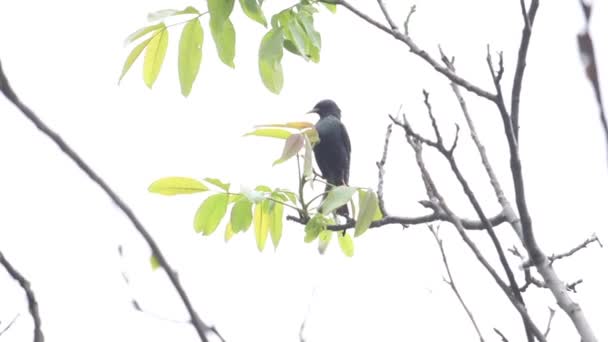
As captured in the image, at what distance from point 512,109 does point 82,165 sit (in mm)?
820

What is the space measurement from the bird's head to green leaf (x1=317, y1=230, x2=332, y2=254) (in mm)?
4312

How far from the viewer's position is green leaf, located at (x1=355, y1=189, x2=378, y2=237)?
1.93m

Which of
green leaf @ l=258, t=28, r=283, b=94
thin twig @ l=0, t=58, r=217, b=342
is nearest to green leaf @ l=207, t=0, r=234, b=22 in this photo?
green leaf @ l=258, t=28, r=283, b=94

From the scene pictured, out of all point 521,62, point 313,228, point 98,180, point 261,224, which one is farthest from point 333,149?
point 98,180

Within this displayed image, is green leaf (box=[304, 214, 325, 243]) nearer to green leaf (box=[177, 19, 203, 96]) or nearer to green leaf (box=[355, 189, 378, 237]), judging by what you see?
green leaf (box=[355, 189, 378, 237])

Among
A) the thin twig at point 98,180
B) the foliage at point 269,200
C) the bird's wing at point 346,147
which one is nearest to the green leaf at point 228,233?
the foliage at point 269,200

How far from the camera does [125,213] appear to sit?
678mm

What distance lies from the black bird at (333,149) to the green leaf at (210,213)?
299 centimetres

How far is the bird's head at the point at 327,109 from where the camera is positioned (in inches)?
267

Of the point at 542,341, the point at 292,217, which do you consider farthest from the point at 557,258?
the point at 292,217

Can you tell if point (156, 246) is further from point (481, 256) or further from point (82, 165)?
point (481, 256)

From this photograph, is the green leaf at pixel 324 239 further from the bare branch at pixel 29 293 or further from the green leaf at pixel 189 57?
the bare branch at pixel 29 293

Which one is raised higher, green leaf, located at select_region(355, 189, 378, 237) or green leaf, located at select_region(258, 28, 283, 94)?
green leaf, located at select_region(258, 28, 283, 94)

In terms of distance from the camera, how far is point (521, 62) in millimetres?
1251
